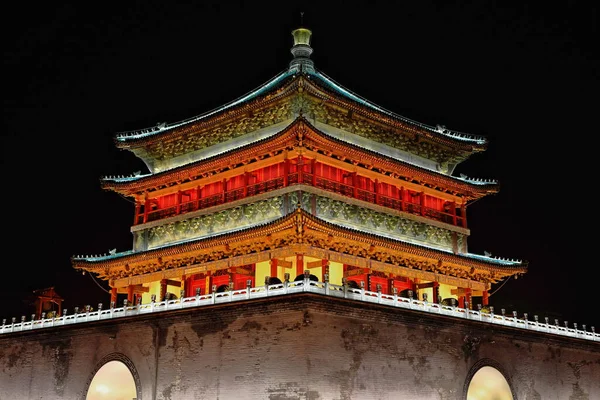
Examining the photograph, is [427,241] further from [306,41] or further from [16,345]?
[16,345]

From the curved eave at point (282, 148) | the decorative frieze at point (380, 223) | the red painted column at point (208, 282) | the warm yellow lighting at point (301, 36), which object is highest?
the warm yellow lighting at point (301, 36)

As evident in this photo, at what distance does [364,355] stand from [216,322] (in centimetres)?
504

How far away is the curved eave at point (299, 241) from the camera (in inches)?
1093

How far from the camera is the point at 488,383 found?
92.3 ft

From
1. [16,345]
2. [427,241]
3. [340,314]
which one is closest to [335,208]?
[427,241]

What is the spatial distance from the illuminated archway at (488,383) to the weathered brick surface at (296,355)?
0.19m

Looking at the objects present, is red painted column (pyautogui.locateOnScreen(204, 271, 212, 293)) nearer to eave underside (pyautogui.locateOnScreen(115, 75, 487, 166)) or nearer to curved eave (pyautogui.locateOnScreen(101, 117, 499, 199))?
curved eave (pyautogui.locateOnScreen(101, 117, 499, 199))

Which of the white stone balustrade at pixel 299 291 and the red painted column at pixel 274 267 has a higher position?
the red painted column at pixel 274 267

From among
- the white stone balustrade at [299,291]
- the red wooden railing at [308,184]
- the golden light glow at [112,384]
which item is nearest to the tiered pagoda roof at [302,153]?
the red wooden railing at [308,184]

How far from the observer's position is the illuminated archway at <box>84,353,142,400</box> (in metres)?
26.8

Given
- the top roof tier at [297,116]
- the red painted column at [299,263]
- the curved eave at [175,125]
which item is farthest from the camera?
the curved eave at [175,125]

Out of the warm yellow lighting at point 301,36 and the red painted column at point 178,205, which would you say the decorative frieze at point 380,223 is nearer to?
the red painted column at point 178,205

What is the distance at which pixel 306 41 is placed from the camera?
36.6 meters

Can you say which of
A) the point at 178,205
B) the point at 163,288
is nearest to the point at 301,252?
the point at 163,288
